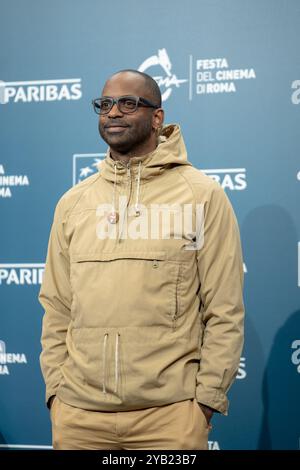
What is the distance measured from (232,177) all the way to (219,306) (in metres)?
1.02

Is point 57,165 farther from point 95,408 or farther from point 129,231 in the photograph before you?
point 95,408

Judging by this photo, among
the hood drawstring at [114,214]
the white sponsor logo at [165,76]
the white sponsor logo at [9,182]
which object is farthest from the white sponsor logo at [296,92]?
the white sponsor logo at [9,182]

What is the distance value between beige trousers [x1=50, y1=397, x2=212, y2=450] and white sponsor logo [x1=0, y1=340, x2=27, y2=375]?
3.98 ft

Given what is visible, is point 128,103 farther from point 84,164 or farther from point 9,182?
point 9,182

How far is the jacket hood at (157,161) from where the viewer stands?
2320 millimetres

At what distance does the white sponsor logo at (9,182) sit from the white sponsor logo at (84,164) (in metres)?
0.25

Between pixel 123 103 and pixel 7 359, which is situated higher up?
pixel 123 103

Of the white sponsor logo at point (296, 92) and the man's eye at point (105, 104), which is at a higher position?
the white sponsor logo at point (296, 92)

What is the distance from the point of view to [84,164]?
3.30m

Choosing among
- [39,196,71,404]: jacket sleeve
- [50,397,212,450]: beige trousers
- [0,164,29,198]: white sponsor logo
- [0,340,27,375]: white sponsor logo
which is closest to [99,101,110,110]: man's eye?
[39,196,71,404]: jacket sleeve

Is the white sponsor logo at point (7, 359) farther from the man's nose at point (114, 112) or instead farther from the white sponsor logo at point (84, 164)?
the man's nose at point (114, 112)

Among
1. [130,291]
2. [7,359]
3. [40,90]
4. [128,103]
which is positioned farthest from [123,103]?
[7,359]

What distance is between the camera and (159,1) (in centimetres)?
320
